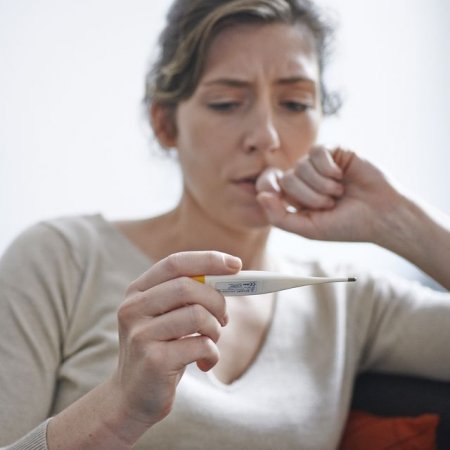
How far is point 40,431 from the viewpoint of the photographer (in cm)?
88

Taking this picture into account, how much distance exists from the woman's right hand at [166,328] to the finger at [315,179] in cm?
46

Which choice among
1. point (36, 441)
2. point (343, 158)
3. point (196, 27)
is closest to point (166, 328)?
point (36, 441)

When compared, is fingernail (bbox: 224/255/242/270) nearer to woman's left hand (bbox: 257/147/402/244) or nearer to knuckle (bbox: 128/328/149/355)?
knuckle (bbox: 128/328/149/355)

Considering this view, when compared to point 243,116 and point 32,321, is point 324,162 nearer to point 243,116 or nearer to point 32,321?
point 243,116

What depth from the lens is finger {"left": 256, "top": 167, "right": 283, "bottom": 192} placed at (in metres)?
1.22

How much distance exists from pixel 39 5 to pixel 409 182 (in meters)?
1.20

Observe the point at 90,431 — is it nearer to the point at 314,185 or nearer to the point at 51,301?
the point at 51,301

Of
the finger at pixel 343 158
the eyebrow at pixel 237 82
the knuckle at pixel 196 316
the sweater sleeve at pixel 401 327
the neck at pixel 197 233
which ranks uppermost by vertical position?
the eyebrow at pixel 237 82

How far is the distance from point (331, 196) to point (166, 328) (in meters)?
0.59

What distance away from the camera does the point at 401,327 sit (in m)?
1.33

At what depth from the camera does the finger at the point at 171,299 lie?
2.52 ft

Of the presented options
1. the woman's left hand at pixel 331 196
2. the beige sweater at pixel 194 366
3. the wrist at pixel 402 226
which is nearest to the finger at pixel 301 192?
the woman's left hand at pixel 331 196

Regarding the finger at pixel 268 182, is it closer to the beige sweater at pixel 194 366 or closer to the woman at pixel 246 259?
the woman at pixel 246 259

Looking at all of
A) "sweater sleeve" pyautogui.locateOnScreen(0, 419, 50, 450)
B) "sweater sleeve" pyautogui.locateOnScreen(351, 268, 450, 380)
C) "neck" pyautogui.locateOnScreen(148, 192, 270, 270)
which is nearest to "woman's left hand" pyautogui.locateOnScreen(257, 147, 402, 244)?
"neck" pyautogui.locateOnScreen(148, 192, 270, 270)
